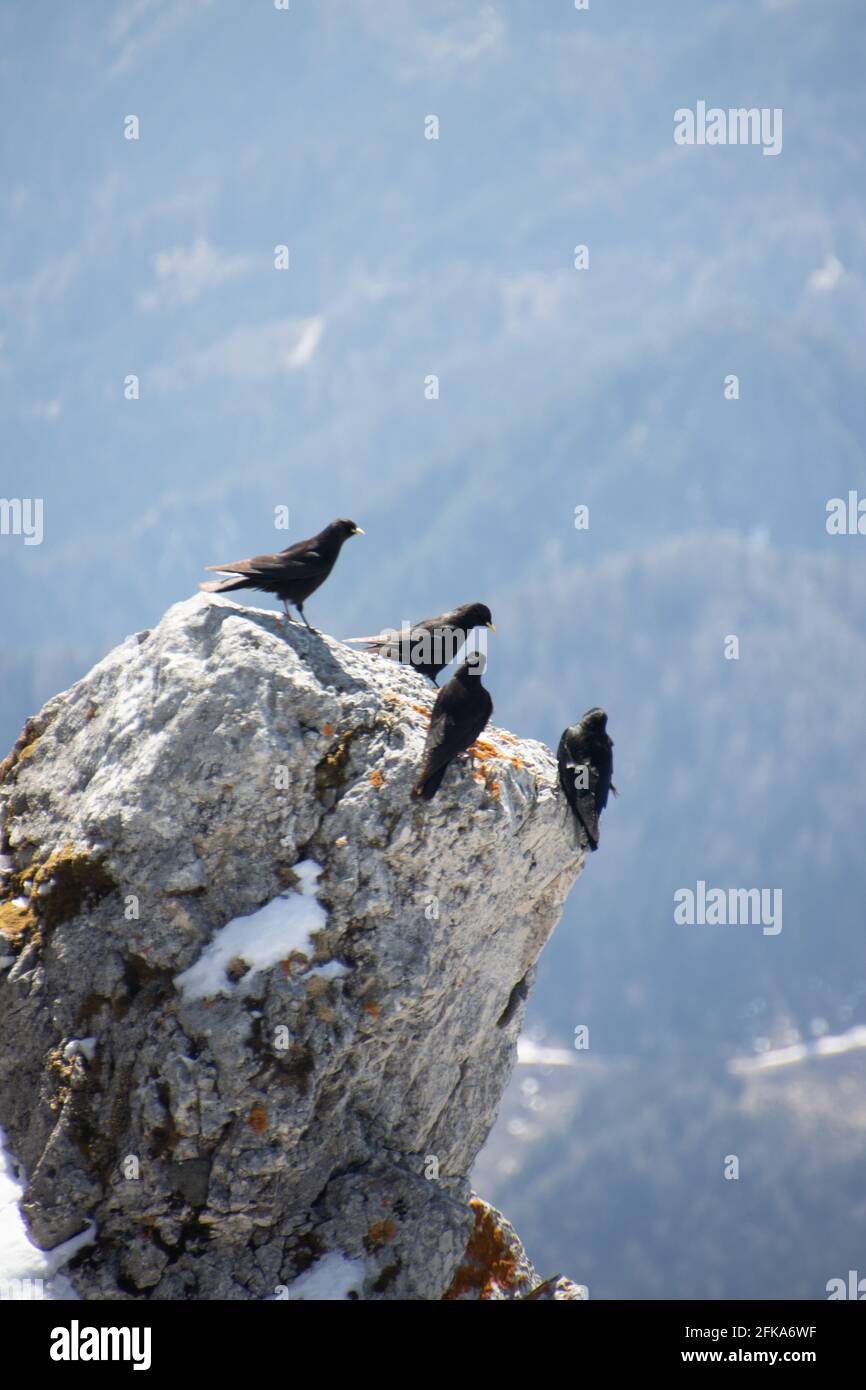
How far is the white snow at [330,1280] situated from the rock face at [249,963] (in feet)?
0.12

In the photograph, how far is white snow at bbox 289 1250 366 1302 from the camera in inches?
625

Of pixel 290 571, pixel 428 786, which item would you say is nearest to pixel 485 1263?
pixel 428 786

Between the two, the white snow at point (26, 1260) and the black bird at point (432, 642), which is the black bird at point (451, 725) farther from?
the white snow at point (26, 1260)

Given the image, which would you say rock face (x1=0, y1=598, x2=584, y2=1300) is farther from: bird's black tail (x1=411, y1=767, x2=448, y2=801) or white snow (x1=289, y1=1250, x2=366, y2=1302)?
bird's black tail (x1=411, y1=767, x2=448, y2=801)

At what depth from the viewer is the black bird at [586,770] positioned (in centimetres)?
1906

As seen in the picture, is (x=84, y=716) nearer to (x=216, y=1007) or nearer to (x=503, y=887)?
(x=216, y=1007)

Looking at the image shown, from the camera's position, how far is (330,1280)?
16.1 meters

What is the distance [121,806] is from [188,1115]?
4.02 metres

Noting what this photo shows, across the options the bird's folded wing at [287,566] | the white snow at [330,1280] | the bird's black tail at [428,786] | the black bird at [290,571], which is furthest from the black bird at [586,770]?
the white snow at [330,1280]

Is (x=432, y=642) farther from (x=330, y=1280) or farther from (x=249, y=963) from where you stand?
(x=330, y=1280)

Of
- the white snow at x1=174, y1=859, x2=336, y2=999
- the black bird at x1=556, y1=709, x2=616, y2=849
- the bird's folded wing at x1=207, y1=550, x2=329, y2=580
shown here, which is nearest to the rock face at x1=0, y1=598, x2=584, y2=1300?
the white snow at x1=174, y1=859, x2=336, y2=999

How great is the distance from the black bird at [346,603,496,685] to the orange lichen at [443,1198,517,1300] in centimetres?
882

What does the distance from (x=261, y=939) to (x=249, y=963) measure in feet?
1.21

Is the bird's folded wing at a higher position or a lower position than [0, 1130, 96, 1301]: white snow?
higher
